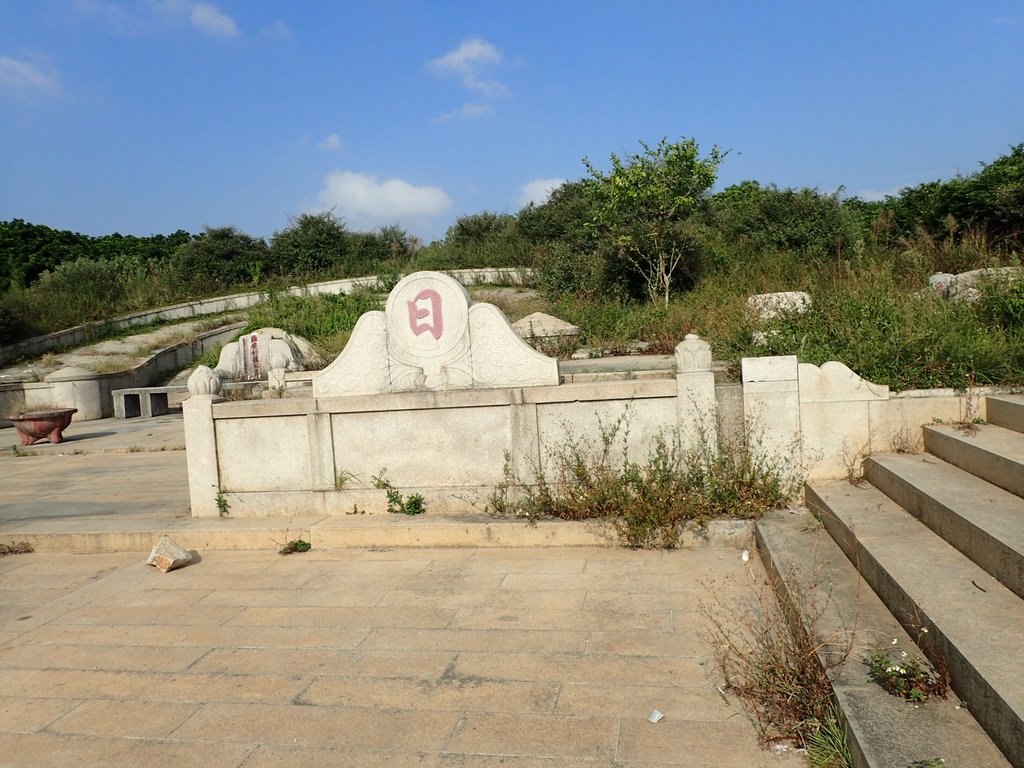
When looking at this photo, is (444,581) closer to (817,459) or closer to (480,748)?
(480,748)

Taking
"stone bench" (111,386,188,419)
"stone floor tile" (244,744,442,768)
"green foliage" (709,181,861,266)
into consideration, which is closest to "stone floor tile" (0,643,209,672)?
"stone floor tile" (244,744,442,768)

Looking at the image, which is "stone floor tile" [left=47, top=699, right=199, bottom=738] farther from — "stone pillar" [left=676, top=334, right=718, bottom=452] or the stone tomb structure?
"stone pillar" [left=676, top=334, right=718, bottom=452]

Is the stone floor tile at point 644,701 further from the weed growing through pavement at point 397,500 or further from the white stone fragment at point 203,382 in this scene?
the white stone fragment at point 203,382

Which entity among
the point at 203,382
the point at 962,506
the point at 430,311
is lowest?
the point at 962,506

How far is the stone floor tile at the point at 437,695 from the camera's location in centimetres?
324

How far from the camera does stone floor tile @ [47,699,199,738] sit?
3.22 metres

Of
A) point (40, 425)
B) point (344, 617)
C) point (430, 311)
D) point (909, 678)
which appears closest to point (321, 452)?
point (430, 311)

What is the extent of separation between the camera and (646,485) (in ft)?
18.0

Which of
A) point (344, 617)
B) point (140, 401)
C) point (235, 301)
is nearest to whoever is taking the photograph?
point (344, 617)

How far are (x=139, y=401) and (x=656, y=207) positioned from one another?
13.0 m

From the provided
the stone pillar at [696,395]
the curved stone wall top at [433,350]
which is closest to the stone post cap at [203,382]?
the curved stone wall top at [433,350]

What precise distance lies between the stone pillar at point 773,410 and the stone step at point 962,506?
0.57 meters

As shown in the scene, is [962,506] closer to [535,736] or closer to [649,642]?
[649,642]

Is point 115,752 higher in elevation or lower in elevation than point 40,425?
lower
